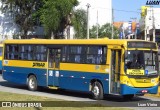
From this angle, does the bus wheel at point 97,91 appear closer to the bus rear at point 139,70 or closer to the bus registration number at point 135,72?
the bus rear at point 139,70

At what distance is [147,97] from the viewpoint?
2075cm

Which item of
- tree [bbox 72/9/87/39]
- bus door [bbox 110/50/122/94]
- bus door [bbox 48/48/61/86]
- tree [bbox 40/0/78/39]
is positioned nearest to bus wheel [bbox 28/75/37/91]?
bus door [bbox 48/48/61/86]

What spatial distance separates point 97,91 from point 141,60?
2452 mm

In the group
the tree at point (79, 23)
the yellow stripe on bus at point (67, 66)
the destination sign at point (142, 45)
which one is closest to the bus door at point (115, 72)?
the yellow stripe on bus at point (67, 66)

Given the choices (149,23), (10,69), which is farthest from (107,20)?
(10,69)

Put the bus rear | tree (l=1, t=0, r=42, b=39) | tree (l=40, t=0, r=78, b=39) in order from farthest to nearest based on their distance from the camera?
tree (l=1, t=0, r=42, b=39) < tree (l=40, t=0, r=78, b=39) < the bus rear

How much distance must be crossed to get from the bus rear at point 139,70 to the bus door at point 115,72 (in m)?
0.39

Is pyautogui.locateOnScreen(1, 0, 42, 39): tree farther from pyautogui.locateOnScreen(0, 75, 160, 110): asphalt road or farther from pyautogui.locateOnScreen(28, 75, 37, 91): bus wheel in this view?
pyautogui.locateOnScreen(28, 75, 37, 91): bus wheel

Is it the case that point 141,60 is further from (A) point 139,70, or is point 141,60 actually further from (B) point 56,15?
(B) point 56,15

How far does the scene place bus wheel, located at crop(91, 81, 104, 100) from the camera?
1880 centimetres

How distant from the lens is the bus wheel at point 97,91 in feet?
61.7

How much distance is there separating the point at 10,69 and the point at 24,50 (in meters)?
1.69

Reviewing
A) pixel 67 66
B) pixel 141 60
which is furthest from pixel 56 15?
pixel 141 60

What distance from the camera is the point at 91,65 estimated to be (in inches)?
765
